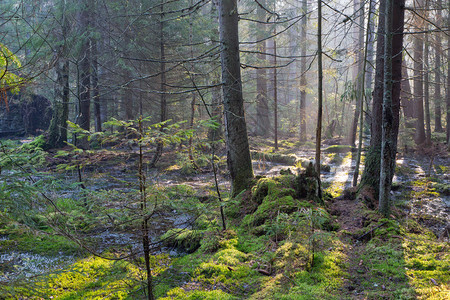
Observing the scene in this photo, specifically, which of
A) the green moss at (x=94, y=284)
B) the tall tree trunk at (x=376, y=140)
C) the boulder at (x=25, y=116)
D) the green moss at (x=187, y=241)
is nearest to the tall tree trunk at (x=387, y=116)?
the tall tree trunk at (x=376, y=140)

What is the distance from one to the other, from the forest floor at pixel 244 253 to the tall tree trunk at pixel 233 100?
71 cm

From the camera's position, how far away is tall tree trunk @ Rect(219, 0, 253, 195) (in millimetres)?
6750

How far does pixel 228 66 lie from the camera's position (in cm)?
673

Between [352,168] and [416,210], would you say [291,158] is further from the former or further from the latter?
[416,210]

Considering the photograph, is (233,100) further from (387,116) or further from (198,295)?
(198,295)

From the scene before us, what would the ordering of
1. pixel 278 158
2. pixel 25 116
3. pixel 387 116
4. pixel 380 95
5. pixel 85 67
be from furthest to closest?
pixel 25 116
pixel 85 67
pixel 278 158
pixel 380 95
pixel 387 116

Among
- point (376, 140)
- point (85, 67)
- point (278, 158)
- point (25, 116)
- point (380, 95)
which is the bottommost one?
point (278, 158)

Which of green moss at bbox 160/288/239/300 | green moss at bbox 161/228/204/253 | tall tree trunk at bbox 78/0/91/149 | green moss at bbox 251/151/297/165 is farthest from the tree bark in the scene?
tall tree trunk at bbox 78/0/91/149

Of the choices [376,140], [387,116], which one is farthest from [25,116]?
[387,116]

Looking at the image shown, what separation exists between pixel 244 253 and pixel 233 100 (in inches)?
138

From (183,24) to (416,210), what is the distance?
13.4 meters

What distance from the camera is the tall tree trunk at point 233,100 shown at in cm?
675

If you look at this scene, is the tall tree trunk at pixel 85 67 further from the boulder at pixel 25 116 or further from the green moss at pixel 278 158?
the boulder at pixel 25 116

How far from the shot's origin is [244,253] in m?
4.70
